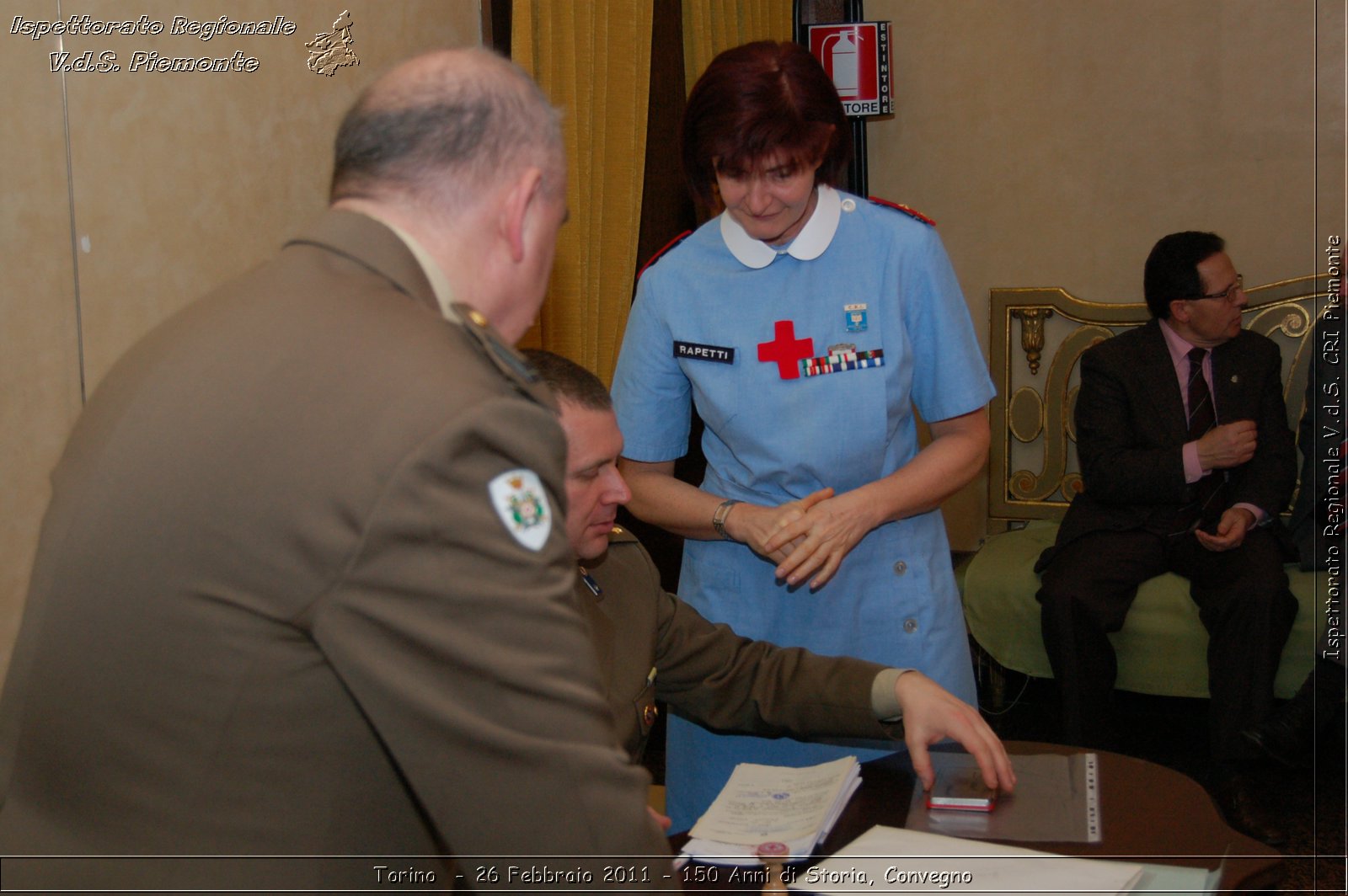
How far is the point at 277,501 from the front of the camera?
2.65 ft

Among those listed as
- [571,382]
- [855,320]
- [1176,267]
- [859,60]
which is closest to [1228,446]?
[1176,267]

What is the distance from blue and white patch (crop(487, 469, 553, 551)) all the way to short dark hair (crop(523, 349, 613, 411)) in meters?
0.82

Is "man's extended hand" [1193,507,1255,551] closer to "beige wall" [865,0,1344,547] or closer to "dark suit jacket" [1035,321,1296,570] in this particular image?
"dark suit jacket" [1035,321,1296,570]

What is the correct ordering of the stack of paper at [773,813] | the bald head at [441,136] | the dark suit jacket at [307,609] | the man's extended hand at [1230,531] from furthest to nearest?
the man's extended hand at [1230,531]
the stack of paper at [773,813]
the bald head at [441,136]
the dark suit jacket at [307,609]

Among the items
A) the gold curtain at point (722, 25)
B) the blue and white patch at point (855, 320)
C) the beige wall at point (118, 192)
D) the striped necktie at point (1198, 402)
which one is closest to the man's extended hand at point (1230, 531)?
the striped necktie at point (1198, 402)

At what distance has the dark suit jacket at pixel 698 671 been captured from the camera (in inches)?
66.1

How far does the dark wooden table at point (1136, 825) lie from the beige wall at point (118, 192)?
3.81 feet

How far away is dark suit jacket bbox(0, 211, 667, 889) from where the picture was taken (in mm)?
803

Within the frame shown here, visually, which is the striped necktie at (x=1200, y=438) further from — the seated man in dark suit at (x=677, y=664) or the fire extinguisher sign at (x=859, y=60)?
the seated man in dark suit at (x=677, y=664)

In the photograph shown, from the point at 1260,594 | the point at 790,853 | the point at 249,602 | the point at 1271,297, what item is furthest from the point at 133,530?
the point at 1271,297

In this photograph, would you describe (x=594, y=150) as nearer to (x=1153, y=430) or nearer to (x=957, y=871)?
(x=1153, y=430)

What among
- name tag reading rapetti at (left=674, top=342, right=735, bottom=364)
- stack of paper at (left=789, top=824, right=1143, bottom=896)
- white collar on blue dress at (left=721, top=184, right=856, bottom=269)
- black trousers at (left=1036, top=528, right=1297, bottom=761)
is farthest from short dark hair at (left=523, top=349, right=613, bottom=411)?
black trousers at (left=1036, top=528, right=1297, bottom=761)

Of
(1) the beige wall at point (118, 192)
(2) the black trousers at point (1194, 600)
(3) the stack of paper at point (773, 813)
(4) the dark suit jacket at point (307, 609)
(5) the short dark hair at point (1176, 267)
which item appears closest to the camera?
(4) the dark suit jacket at point (307, 609)

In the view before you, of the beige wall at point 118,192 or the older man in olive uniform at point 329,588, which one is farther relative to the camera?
the beige wall at point 118,192
